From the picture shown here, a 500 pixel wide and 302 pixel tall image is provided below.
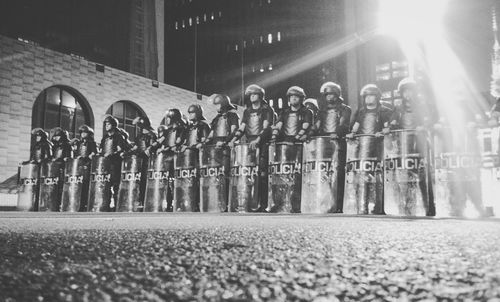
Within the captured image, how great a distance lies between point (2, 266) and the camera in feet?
3.26

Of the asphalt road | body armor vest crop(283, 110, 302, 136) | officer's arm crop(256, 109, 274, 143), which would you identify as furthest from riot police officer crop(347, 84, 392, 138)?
the asphalt road

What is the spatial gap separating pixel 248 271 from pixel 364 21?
50.1 ft

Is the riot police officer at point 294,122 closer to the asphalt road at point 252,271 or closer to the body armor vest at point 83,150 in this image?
the body armor vest at point 83,150

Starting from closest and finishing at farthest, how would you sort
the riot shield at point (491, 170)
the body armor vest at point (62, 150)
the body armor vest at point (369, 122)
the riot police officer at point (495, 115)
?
the riot shield at point (491, 170), the riot police officer at point (495, 115), the body armor vest at point (369, 122), the body armor vest at point (62, 150)

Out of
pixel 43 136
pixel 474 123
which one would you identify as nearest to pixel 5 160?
pixel 43 136

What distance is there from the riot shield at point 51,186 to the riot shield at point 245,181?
3.54 m

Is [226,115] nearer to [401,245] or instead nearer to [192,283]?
[401,245]

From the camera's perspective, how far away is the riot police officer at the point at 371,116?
202 inches

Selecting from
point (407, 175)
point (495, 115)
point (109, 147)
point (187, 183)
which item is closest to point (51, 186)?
point (109, 147)

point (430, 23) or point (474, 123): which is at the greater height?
point (430, 23)

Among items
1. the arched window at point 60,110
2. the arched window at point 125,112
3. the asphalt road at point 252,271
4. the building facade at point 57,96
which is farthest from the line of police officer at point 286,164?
the arched window at point 125,112

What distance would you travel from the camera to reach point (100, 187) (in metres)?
6.97

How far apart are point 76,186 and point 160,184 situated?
5.71 feet

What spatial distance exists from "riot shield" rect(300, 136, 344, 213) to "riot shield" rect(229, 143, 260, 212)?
698 mm
